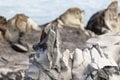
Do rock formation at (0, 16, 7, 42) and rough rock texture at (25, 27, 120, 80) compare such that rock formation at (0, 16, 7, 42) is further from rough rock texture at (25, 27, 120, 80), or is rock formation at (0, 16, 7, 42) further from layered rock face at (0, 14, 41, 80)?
rough rock texture at (25, 27, 120, 80)

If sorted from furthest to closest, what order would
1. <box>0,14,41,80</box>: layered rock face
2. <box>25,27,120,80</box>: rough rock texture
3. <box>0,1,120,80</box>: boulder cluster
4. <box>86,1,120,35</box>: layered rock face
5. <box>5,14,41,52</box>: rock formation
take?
<box>86,1,120,35</box>: layered rock face → <box>5,14,41,52</box>: rock formation → <box>0,14,41,80</box>: layered rock face → <box>0,1,120,80</box>: boulder cluster → <box>25,27,120,80</box>: rough rock texture

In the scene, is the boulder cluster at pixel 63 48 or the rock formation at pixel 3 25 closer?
the boulder cluster at pixel 63 48

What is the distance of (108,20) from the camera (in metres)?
36.7

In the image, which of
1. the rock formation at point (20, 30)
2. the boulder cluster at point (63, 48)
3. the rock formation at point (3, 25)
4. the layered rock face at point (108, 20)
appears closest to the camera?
the boulder cluster at point (63, 48)

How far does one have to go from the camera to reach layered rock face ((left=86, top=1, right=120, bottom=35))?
36.5 m

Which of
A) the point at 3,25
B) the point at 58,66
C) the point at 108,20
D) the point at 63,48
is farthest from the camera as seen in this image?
the point at 108,20

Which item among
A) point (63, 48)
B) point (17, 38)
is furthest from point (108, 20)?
point (63, 48)

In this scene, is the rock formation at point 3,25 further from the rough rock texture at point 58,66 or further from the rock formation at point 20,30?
the rough rock texture at point 58,66

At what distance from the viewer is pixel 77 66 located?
1803 cm

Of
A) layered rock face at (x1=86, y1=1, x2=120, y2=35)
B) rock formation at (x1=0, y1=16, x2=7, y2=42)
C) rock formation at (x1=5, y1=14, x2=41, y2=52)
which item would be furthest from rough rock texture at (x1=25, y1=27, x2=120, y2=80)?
layered rock face at (x1=86, y1=1, x2=120, y2=35)

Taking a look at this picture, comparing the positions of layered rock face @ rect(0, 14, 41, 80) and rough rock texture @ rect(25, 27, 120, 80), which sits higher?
rough rock texture @ rect(25, 27, 120, 80)

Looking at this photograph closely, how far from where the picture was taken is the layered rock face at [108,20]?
120 feet

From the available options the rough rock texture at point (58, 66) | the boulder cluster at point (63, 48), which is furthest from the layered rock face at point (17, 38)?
the rough rock texture at point (58, 66)

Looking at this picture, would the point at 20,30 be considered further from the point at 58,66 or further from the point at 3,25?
the point at 58,66
